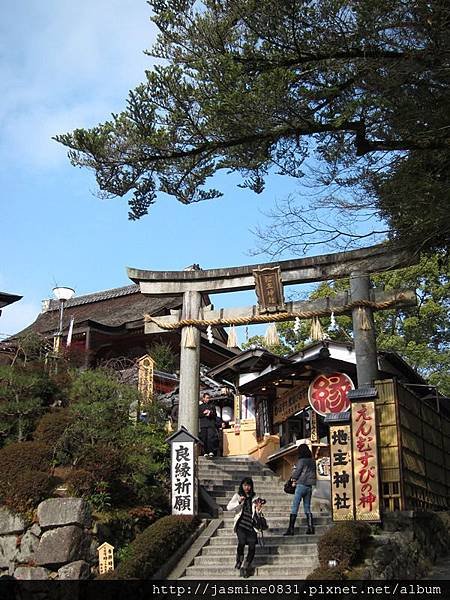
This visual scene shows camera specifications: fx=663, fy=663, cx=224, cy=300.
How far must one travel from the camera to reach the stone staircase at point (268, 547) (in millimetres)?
11125

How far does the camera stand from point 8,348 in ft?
62.1

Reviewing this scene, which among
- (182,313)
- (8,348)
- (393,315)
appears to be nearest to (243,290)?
(182,313)

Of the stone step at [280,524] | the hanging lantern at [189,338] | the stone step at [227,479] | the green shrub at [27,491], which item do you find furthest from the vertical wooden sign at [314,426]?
the green shrub at [27,491]

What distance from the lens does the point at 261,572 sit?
435 inches

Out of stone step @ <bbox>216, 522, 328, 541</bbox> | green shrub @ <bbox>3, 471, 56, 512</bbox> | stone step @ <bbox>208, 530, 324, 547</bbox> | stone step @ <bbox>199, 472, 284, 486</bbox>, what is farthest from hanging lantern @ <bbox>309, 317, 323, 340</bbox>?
green shrub @ <bbox>3, 471, 56, 512</bbox>

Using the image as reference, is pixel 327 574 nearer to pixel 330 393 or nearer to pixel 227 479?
pixel 227 479

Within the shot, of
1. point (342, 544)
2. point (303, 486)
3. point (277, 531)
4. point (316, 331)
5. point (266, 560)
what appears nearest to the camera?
point (342, 544)

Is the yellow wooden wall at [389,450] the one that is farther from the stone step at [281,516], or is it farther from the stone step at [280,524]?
the stone step at [281,516]

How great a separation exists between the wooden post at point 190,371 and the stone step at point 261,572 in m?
4.32

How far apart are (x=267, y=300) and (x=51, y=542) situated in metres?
7.38

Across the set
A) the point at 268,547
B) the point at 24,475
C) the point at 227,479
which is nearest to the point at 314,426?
the point at 227,479

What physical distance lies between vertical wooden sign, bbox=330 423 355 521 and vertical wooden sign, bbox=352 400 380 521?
97 mm

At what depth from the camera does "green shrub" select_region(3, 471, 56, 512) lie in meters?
12.2

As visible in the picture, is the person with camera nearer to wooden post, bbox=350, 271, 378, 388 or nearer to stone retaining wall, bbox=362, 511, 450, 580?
stone retaining wall, bbox=362, 511, 450, 580
